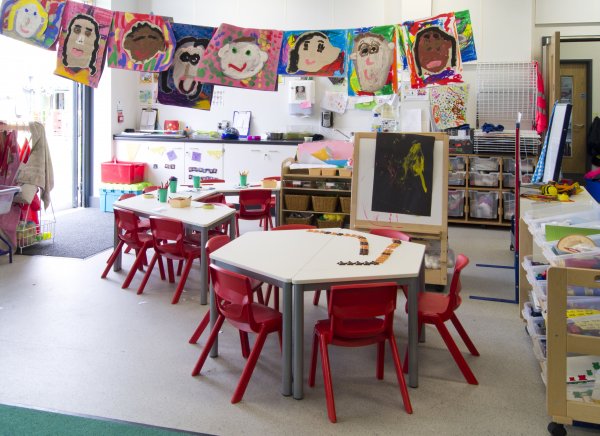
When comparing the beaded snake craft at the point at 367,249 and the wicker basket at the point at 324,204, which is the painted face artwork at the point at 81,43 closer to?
the wicker basket at the point at 324,204

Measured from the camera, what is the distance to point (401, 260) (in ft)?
10.3

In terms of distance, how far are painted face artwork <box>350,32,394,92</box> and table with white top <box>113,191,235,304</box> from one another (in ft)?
5.42

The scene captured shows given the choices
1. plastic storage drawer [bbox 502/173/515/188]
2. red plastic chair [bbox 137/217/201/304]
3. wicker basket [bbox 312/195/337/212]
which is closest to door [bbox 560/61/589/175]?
plastic storage drawer [bbox 502/173/515/188]

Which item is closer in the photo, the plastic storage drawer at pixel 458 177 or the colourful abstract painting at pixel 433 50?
the colourful abstract painting at pixel 433 50

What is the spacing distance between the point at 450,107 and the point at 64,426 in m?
6.47

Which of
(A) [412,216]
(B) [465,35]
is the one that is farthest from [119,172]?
(B) [465,35]

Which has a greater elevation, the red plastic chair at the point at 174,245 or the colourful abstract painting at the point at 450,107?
the colourful abstract painting at the point at 450,107

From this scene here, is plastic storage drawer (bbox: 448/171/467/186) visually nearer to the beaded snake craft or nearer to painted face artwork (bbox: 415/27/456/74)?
painted face artwork (bbox: 415/27/456/74)

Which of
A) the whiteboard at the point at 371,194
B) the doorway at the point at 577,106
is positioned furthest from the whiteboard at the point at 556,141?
the doorway at the point at 577,106

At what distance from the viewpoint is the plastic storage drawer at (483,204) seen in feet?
24.5

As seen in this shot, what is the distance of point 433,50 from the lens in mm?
4871

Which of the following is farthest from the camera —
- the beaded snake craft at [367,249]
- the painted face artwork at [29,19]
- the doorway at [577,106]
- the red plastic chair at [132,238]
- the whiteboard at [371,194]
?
the doorway at [577,106]

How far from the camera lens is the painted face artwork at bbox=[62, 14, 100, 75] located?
4848 millimetres

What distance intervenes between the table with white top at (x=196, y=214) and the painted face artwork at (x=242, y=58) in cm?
120
